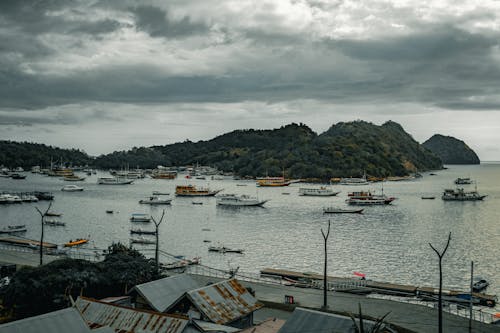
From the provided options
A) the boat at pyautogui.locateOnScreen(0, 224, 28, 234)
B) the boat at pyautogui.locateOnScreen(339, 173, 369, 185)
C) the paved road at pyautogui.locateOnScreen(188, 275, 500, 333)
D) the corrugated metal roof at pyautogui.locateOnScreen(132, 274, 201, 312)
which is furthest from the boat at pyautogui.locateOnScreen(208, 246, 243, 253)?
the boat at pyautogui.locateOnScreen(339, 173, 369, 185)

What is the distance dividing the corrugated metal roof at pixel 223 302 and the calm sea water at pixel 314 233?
2289 centimetres

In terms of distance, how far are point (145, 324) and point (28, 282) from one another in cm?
870

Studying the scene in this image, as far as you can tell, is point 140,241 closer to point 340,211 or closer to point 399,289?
point 399,289

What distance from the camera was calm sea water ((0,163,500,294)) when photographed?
4894 cm

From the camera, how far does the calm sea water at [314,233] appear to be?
4894 cm

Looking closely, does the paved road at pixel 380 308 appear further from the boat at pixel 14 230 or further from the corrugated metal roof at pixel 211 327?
the boat at pixel 14 230

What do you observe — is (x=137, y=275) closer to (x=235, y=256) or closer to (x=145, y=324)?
(x=145, y=324)

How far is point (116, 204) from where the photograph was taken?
110250 millimetres

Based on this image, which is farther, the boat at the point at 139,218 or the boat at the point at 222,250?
the boat at the point at 139,218

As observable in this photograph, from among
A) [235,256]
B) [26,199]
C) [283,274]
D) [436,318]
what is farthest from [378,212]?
[26,199]

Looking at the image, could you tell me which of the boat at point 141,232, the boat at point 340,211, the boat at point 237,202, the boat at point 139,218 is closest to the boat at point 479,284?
the boat at point 141,232

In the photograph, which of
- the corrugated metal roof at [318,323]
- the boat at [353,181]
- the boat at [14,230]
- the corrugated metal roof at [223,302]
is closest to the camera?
the corrugated metal roof at [318,323]

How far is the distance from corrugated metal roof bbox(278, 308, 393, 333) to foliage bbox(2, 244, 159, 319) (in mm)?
12035

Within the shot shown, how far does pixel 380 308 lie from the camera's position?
94.1 ft
